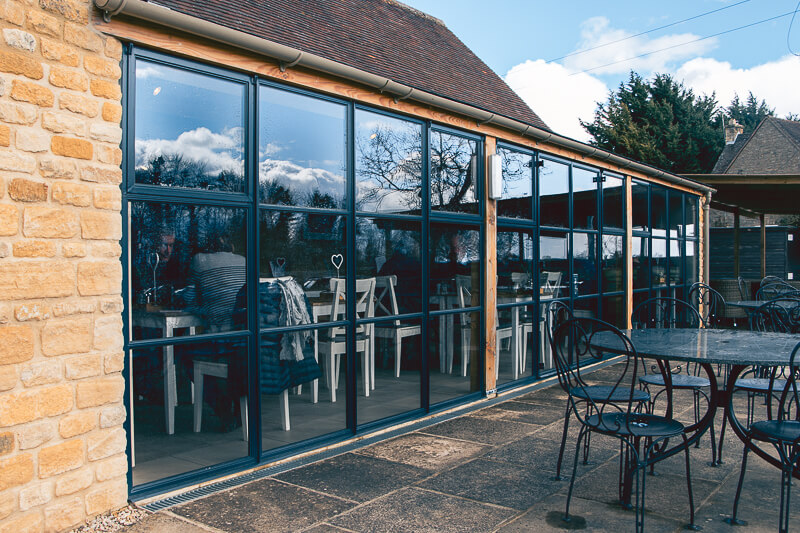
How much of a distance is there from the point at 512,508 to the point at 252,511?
140 cm

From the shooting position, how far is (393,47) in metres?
6.68

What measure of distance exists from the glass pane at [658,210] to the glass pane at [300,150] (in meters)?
6.95

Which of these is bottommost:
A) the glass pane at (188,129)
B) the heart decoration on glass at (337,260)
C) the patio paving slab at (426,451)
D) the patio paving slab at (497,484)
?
the patio paving slab at (426,451)

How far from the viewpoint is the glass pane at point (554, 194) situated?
6.98m

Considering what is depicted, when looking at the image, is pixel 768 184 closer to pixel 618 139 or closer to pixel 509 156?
pixel 509 156

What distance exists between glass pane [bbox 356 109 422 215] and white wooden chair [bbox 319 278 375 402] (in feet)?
2.04

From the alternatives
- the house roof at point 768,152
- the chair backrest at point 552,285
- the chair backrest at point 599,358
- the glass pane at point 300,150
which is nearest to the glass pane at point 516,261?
the chair backrest at point 552,285

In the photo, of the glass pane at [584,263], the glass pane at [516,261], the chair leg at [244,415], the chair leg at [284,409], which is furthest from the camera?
the glass pane at [584,263]

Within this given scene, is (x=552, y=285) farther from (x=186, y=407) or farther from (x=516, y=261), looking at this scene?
(x=186, y=407)

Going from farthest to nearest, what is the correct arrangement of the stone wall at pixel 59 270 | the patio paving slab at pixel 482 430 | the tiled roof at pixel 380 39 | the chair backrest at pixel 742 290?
the chair backrest at pixel 742 290 < the patio paving slab at pixel 482 430 < the tiled roof at pixel 380 39 < the stone wall at pixel 59 270

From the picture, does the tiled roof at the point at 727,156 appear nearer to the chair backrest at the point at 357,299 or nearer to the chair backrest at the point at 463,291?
the chair backrest at the point at 463,291

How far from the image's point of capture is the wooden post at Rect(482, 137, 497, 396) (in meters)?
5.97

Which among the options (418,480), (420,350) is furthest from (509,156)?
(418,480)

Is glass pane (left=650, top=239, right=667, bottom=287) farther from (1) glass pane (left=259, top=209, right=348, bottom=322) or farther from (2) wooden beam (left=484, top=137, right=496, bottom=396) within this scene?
(1) glass pane (left=259, top=209, right=348, bottom=322)
